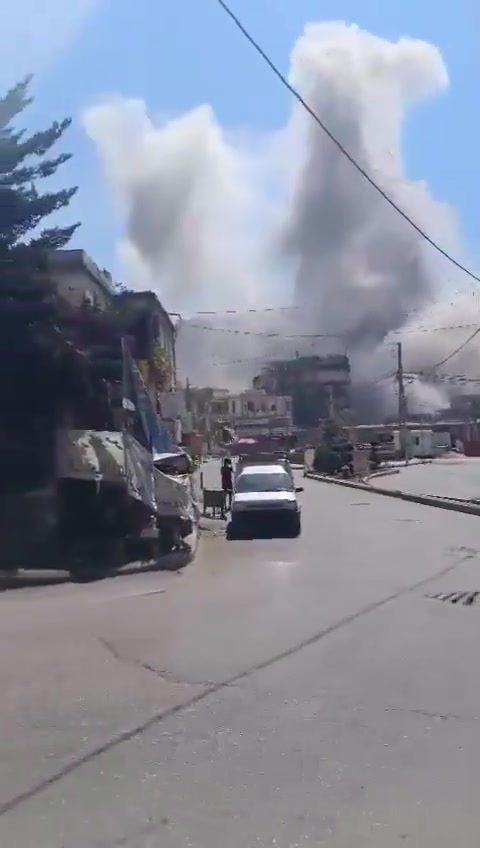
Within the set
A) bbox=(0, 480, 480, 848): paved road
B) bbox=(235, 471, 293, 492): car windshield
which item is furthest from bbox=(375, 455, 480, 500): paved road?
bbox=(0, 480, 480, 848): paved road

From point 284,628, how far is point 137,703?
3503 millimetres

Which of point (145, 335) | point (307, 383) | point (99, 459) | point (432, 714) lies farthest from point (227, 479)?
point (307, 383)

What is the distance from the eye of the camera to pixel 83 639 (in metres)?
10.4

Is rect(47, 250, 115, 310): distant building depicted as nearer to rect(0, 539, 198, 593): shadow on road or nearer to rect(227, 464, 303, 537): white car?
rect(227, 464, 303, 537): white car

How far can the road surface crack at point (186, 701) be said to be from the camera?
18.5 ft

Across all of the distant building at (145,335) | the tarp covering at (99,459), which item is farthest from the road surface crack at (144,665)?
the distant building at (145,335)

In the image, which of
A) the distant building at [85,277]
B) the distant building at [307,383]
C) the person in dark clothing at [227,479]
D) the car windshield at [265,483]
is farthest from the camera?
the distant building at [307,383]

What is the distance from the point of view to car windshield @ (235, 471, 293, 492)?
82.1ft

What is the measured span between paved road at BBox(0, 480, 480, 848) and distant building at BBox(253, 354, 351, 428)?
354ft

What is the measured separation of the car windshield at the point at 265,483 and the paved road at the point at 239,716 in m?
10.5

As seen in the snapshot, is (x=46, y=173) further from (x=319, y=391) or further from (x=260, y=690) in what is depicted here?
(x=319, y=391)

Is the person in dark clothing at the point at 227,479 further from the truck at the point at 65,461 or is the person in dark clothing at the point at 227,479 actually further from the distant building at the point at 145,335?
the truck at the point at 65,461

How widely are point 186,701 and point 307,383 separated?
121 meters

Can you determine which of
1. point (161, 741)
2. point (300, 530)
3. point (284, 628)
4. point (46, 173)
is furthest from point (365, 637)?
point (300, 530)
